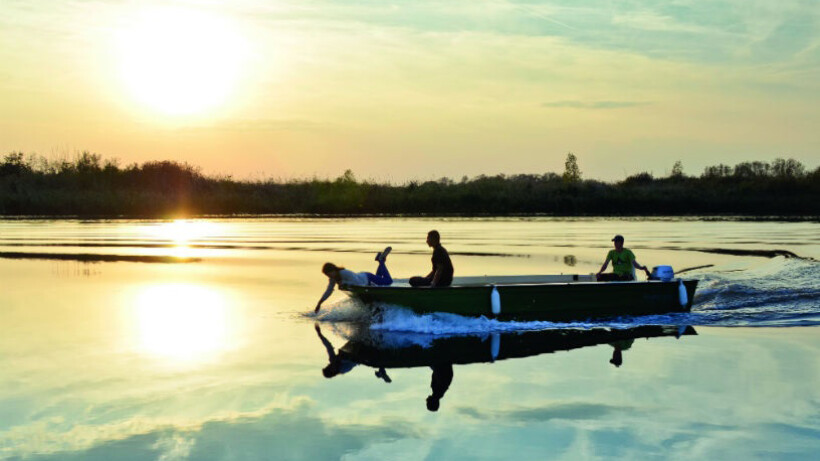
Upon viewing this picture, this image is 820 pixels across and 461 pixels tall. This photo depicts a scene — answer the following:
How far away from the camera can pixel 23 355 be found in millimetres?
14781

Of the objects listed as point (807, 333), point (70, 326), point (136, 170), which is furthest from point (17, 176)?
point (807, 333)

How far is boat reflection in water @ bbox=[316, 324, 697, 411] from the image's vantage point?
559 inches

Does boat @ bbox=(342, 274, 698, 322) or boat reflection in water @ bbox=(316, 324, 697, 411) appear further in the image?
boat @ bbox=(342, 274, 698, 322)

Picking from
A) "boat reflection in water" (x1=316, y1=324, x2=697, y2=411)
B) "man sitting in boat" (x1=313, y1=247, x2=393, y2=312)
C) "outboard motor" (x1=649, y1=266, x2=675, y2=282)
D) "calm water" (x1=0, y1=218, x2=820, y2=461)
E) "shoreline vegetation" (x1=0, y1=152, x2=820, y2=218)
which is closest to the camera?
"calm water" (x1=0, y1=218, x2=820, y2=461)

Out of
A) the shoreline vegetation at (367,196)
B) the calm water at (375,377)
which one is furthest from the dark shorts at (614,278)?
the shoreline vegetation at (367,196)

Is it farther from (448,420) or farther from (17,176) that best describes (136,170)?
(448,420)

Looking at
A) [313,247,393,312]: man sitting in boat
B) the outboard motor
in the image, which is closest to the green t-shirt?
the outboard motor

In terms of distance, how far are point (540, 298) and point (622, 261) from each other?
8.36 ft

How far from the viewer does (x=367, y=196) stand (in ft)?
296

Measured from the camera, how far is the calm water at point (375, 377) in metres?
9.87

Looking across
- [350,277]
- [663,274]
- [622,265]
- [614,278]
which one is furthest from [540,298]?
[350,277]

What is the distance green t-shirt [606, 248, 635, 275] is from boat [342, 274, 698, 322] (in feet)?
2.24

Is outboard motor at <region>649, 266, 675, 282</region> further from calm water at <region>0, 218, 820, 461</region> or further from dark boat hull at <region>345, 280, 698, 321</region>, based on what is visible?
calm water at <region>0, 218, 820, 461</region>

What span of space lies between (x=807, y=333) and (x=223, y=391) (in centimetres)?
1096
